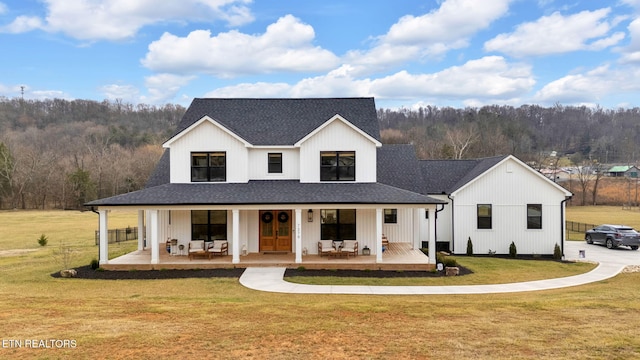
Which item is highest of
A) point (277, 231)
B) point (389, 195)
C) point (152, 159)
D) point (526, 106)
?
point (526, 106)

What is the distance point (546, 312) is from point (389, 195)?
377 inches

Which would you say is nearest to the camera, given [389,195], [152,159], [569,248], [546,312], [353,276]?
[546,312]

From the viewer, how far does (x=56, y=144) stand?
87.6 m

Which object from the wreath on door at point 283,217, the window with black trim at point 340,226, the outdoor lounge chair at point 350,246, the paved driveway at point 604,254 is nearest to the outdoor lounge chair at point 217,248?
the wreath on door at point 283,217

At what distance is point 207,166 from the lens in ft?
73.7

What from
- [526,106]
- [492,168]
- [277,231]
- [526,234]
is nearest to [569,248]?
[526,234]

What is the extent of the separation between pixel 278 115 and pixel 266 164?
358 centimetres

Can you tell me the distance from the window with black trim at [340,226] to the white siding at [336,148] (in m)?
1.87

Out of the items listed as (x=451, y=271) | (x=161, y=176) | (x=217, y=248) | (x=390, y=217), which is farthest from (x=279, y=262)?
(x=161, y=176)

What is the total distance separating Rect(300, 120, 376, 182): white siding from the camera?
22.4 meters

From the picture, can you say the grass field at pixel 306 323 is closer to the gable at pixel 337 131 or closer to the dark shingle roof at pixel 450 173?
the gable at pixel 337 131

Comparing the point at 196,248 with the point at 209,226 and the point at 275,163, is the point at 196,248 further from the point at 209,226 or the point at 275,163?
the point at 275,163

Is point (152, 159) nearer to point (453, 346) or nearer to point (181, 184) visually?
point (181, 184)

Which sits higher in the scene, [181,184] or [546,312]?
[181,184]
